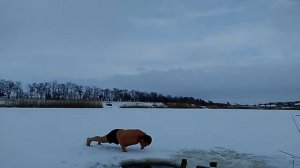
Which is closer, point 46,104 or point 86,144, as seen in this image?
point 86,144

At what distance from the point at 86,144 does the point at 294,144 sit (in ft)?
17.6

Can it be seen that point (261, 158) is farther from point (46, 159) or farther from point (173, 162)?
point (46, 159)

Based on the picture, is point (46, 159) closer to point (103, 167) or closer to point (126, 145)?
point (103, 167)

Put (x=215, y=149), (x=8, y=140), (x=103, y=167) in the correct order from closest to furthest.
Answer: (x=103, y=167) < (x=215, y=149) < (x=8, y=140)

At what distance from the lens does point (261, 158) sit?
8.48 meters

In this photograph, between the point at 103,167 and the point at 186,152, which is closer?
the point at 103,167

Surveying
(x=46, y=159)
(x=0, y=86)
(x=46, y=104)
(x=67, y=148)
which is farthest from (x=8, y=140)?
(x=0, y=86)

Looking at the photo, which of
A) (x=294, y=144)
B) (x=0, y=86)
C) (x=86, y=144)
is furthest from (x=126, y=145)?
(x=0, y=86)

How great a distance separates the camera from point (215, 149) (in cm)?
967

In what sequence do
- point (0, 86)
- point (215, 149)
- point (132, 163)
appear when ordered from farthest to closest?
point (0, 86)
point (215, 149)
point (132, 163)

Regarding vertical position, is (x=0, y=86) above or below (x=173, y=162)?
above

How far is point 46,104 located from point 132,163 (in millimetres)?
35988

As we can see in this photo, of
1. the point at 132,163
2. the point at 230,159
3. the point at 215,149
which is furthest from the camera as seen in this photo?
the point at 215,149

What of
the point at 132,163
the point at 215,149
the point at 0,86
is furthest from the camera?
the point at 0,86
